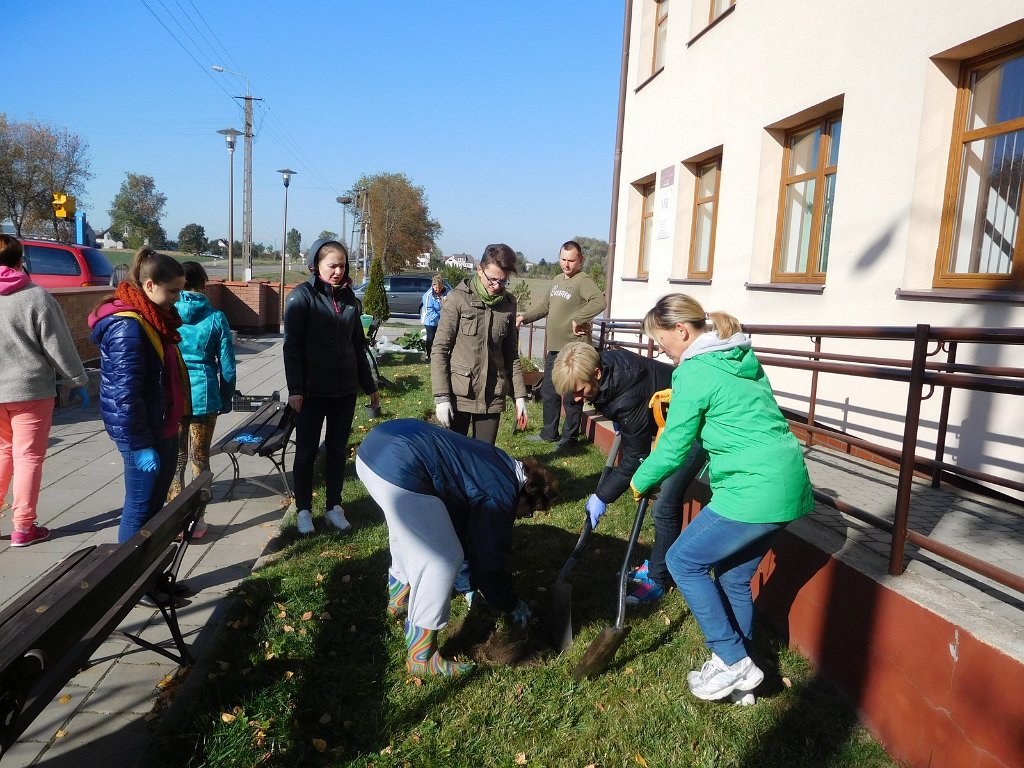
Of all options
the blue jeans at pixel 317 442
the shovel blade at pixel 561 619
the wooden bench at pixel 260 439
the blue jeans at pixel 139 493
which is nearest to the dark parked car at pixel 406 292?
the wooden bench at pixel 260 439

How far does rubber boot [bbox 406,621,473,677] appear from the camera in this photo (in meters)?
2.97

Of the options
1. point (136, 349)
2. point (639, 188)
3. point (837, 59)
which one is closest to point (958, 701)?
point (136, 349)

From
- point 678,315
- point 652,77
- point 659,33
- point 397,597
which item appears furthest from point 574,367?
point 659,33

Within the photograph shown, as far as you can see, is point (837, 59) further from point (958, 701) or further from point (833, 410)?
point (958, 701)

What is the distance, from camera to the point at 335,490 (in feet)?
15.4

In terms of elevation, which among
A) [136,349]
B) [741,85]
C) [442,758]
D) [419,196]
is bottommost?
[442,758]

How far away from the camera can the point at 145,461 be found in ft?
11.2

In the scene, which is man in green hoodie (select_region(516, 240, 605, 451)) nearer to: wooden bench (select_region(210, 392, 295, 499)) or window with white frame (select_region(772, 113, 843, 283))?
window with white frame (select_region(772, 113, 843, 283))

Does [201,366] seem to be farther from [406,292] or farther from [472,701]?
[406,292]

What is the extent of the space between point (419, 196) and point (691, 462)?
2512 inches

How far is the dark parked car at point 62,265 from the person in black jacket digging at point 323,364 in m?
10.3

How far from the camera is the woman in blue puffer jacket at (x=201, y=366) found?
457 centimetres

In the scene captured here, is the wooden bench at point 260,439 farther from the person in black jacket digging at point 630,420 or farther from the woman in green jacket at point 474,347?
the person in black jacket digging at point 630,420

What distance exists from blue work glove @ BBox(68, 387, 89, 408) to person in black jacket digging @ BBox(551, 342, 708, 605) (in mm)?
6661
